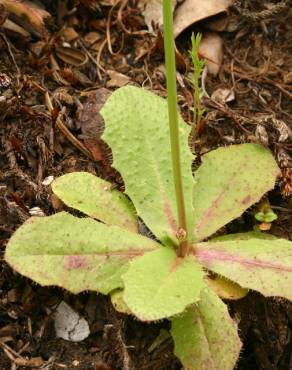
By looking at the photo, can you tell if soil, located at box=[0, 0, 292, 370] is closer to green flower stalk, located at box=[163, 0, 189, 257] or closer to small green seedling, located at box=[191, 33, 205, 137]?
small green seedling, located at box=[191, 33, 205, 137]

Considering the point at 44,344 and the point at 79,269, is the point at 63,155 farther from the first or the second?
the point at 44,344

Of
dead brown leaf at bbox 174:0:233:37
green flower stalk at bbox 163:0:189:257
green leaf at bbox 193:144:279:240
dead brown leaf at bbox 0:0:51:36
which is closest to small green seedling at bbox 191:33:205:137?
green leaf at bbox 193:144:279:240

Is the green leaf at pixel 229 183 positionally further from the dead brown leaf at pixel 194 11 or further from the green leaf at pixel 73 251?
the dead brown leaf at pixel 194 11

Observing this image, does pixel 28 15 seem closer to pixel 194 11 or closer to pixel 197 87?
Answer: pixel 194 11

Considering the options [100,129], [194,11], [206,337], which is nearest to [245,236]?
[206,337]

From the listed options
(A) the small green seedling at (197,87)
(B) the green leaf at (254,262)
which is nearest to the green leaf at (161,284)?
(B) the green leaf at (254,262)

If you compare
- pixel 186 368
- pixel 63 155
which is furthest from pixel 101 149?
pixel 186 368
